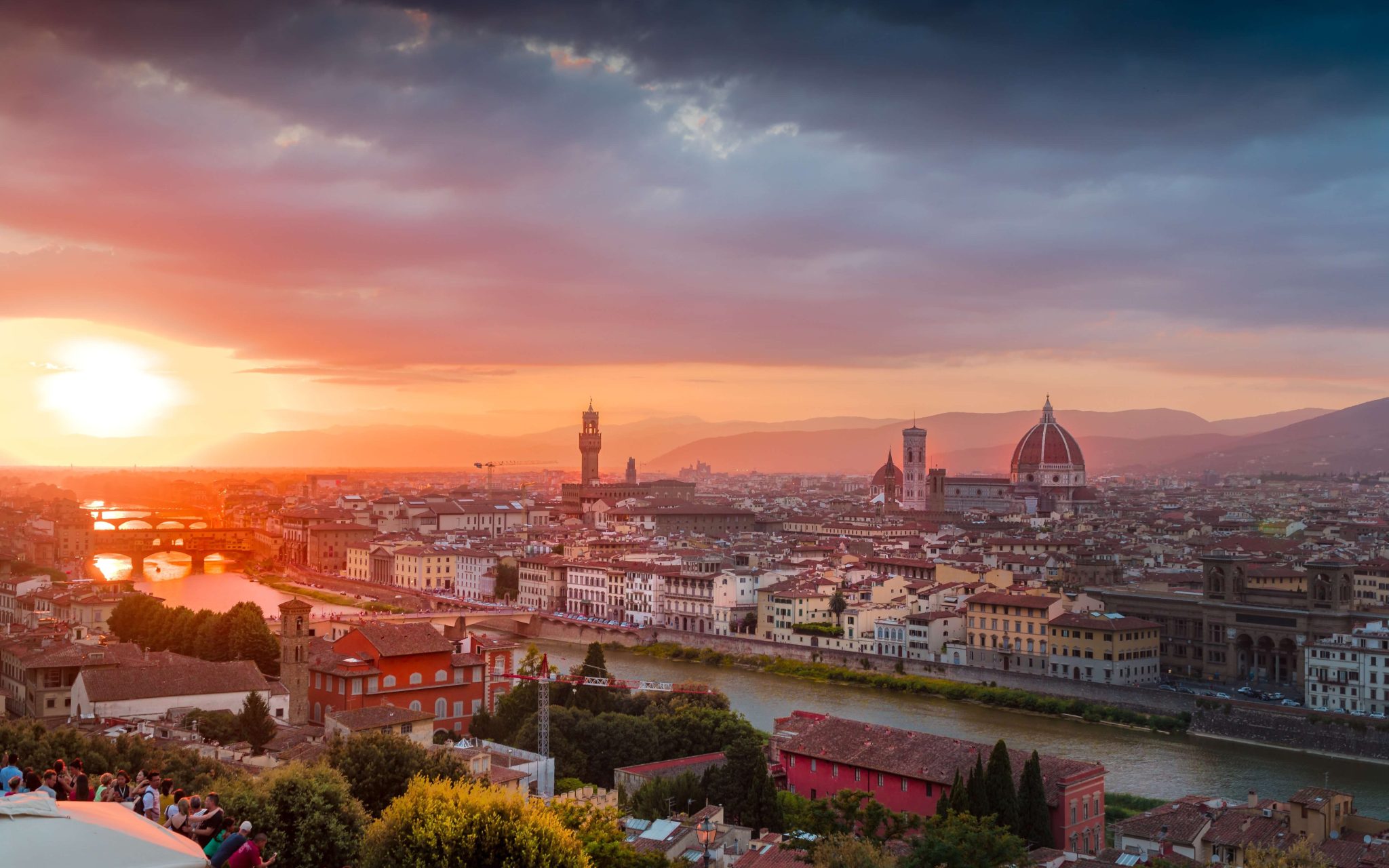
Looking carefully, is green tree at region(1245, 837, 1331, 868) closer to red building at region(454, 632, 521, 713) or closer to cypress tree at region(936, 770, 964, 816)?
cypress tree at region(936, 770, 964, 816)

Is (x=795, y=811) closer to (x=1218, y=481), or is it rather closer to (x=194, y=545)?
(x=194, y=545)

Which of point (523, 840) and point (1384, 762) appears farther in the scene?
point (1384, 762)

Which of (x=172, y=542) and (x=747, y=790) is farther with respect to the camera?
(x=172, y=542)

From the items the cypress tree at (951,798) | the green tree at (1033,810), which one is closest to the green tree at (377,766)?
the cypress tree at (951,798)

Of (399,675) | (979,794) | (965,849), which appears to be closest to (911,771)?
(979,794)

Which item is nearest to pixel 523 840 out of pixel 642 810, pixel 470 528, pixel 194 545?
pixel 642 810

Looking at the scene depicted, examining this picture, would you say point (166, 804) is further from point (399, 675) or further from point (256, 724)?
point (399, 675)

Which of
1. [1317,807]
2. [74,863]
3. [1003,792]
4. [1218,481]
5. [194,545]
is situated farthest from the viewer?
[1218,481]

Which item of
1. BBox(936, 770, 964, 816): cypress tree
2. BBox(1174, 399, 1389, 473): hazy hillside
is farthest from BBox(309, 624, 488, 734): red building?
BBox(1174, 399, 1389, 473): hazy hillside
